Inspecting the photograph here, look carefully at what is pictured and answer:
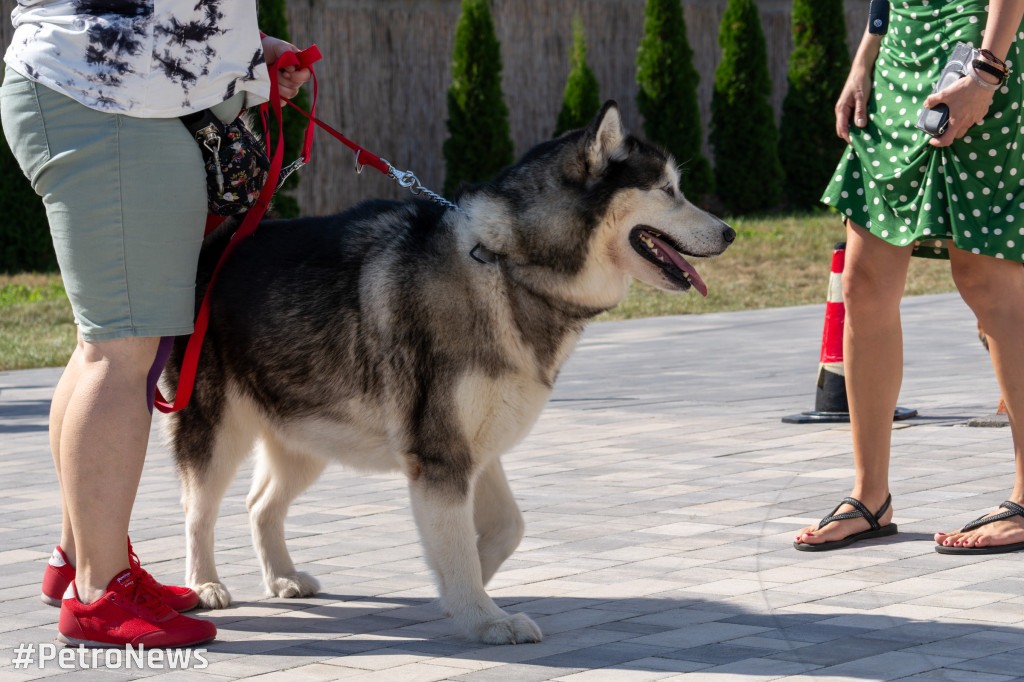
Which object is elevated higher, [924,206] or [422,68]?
[924,206]

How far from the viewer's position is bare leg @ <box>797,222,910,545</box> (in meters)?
4.41

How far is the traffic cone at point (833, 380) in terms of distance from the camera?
6.81 m

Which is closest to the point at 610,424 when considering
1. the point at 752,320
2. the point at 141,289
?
the point at 141,289

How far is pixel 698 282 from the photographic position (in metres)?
3.82

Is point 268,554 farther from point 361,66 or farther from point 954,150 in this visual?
point 361,66

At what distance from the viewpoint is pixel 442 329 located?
365 cm

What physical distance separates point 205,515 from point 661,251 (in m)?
1.55

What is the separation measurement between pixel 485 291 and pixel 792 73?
15970 millimetres

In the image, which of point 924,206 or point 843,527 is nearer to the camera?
point 924,206

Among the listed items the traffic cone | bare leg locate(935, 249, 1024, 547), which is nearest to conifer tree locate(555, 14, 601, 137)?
the traffic cone

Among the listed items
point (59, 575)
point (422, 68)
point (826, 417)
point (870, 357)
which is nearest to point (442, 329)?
point (59, 575)

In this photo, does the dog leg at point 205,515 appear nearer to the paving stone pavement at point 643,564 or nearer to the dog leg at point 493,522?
the paving stone pavement at point 643,564

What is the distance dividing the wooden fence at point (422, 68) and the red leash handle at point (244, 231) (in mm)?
10946

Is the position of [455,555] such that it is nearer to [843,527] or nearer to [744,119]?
[843,527]
